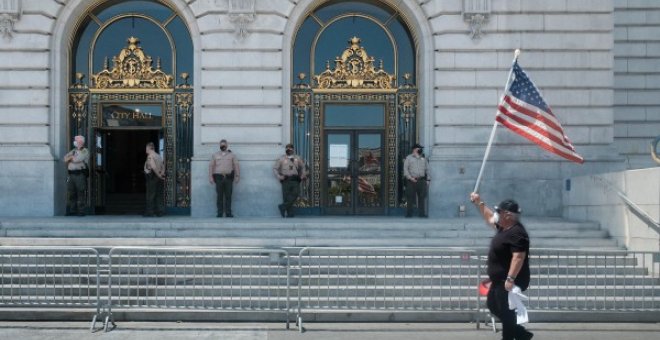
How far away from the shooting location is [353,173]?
19594 millimetres

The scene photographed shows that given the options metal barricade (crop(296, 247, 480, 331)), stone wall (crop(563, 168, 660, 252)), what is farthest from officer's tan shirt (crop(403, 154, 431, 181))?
metal barricade (crop(296, 247, 480, 331))

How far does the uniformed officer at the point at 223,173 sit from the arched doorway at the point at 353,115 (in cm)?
271

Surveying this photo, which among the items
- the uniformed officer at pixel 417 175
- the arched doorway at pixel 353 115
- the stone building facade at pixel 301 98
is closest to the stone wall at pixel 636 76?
the stone building facade at pixel 301 98

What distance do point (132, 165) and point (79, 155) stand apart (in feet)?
10.1

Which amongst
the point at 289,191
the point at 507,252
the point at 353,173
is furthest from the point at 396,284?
the point at 353,173

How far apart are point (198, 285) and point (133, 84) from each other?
1050 centimetres

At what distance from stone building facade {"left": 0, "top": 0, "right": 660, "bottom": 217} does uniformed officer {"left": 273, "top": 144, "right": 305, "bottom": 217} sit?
2.47 feet

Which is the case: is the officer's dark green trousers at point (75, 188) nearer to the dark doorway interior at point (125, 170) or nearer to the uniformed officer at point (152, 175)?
the uniformed officer at point (152, 175)

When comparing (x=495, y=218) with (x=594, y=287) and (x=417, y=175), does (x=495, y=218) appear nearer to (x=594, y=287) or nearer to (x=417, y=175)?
(x=594, y=287)

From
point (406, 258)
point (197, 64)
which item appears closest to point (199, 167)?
point (197, 64)

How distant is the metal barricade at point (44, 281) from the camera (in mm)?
9883

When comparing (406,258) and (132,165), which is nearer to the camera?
(406,258)

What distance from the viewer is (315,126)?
1942 cm

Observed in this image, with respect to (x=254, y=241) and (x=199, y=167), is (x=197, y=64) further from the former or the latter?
(x=254, y=241)
